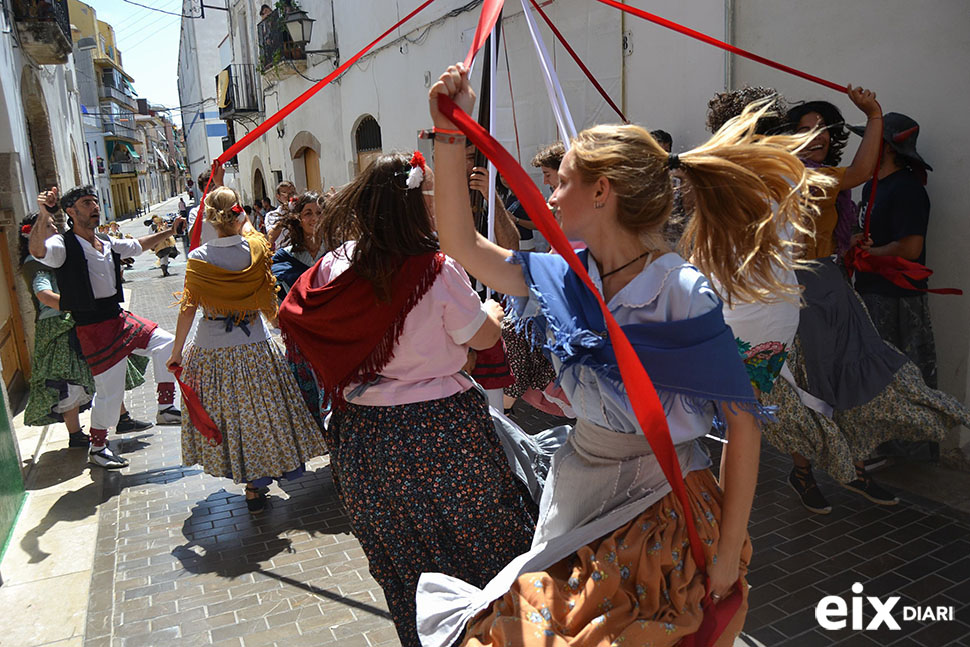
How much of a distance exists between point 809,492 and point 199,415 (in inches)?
129

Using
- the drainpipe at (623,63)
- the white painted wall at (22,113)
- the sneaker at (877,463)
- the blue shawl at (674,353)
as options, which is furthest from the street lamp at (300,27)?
the blue shawl at (674,353)

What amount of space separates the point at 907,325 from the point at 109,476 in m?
5.08

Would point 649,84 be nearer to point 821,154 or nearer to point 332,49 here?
point 821,154

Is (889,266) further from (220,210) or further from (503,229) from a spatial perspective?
(220,210)

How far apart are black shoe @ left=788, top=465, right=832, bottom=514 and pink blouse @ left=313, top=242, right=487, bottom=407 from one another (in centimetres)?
226

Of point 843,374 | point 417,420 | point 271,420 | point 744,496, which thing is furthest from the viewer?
point 271,420

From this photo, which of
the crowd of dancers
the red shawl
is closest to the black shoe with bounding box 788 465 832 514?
the crowd of dancers

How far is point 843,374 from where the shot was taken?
12.7 feet

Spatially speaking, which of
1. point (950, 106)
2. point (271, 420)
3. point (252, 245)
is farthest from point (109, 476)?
point (950, 106)

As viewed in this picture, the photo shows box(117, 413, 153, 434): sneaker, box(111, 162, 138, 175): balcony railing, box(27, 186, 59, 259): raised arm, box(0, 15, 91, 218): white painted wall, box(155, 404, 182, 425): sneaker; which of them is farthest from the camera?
box(111, 162, 138, 175): balcony railing

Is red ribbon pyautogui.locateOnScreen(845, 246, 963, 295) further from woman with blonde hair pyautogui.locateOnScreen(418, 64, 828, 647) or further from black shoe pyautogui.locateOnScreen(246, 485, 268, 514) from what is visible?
black shoe pyautogui.locateOnScreen(246, 485, 268, 514)

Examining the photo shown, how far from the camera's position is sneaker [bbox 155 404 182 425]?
19.6 feet

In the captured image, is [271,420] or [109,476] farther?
[109,476]

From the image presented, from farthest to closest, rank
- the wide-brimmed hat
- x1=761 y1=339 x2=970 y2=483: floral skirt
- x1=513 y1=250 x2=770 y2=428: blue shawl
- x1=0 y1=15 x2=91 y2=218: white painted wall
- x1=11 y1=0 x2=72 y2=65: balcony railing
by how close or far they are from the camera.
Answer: x1=11 y1=0 x2=72 y2=65: balcony railing < x1=0 y1=15 x2=91 y2=218: white painted wall < the wide-brimmed hat < x1=761 y1=339 x2=970 y2=483: floral skirt < x1=513 y1=250 x2=770 y2=428: blue shawl
